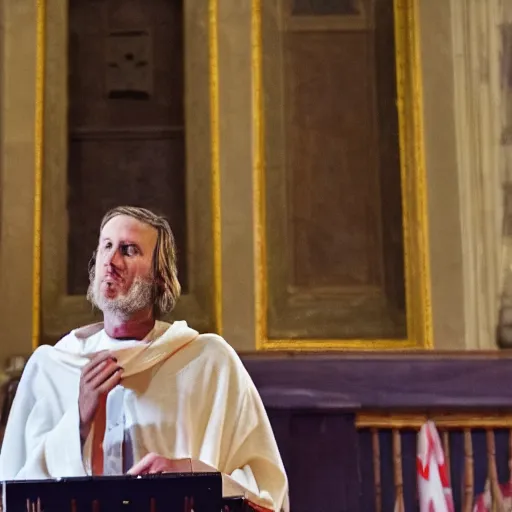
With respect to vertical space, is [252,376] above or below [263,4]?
below

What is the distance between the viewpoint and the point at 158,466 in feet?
7.22

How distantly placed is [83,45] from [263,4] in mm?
603

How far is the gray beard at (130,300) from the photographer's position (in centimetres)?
250

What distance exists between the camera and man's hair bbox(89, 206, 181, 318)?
2.55 metres

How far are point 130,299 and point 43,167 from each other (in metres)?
0.80

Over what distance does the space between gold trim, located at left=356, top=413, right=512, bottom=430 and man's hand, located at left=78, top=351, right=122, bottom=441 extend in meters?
0.81

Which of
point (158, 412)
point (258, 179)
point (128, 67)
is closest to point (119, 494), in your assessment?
point (158, 412)

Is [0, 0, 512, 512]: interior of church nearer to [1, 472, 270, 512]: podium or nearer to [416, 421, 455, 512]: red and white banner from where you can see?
[416, 421, 455, 512]: red and white banner

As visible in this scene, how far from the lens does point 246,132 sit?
311 centimetres

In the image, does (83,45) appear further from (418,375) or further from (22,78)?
(418,375)

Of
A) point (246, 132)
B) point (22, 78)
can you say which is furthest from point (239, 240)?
point (22, 78)

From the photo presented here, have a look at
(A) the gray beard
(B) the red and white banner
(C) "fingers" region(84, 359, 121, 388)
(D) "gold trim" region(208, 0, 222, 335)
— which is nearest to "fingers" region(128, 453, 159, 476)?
(C) "fingers" region(84, 359, 121, 388)

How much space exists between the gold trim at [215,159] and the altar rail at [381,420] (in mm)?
247

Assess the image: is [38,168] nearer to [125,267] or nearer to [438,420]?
[125,267]
